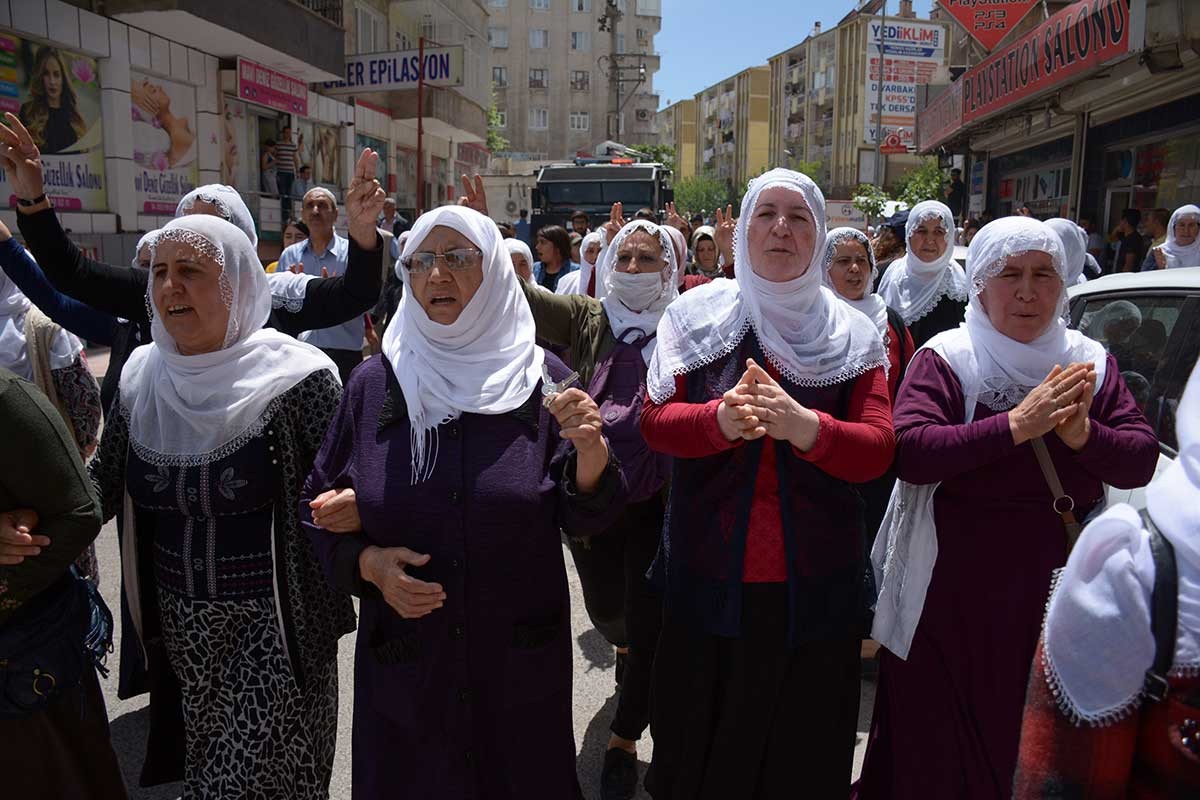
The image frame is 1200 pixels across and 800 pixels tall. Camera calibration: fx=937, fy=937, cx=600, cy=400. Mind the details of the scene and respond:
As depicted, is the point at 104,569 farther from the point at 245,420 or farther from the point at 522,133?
the point at 522,133

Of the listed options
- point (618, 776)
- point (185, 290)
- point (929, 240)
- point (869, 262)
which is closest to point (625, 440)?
point (618, 776)

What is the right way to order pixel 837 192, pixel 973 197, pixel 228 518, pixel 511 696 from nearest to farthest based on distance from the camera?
pixel 511 696, pixel 228 518, pixel 973 197, pixel 837 192

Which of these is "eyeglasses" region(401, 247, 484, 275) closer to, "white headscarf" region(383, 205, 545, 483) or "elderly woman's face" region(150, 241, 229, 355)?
"white headscarf" region(383, 205, 545, 483)

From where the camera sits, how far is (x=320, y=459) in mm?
2434

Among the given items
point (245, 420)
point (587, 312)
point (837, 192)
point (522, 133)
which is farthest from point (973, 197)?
point (522, 133)

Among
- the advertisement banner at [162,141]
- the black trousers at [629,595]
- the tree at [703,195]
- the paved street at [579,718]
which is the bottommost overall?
the paved street at [579,718]

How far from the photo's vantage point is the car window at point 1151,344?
9.62 feet

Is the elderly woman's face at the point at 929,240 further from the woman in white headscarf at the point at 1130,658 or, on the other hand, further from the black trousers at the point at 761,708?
the woman in white headscarf at the point at 1130,658

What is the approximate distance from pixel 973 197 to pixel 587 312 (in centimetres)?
2275

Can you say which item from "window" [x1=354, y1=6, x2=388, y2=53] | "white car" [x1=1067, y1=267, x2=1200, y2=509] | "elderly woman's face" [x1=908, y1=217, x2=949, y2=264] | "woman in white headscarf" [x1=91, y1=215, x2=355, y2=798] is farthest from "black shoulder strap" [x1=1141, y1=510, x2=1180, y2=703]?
"window" [x1=354, y1=6, x2=388, y2=53]

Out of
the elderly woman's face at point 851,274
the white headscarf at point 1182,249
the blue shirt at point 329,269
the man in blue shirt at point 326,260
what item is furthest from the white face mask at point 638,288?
the white headscarf at point 1182,249

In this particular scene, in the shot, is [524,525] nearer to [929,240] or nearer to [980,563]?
[980,563]

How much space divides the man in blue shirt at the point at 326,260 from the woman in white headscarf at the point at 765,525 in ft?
12.2

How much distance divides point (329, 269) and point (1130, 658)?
5.93m
